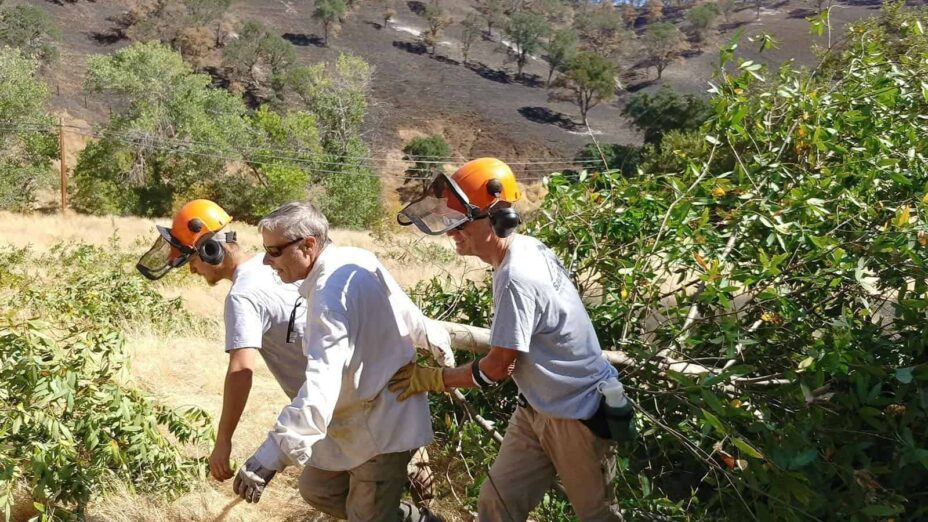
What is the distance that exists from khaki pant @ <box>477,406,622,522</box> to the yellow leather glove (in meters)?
0.38

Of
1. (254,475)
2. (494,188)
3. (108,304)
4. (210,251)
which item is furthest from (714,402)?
(108,304)

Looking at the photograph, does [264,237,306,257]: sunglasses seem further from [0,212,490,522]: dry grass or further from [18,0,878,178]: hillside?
[18,0,878,178]: hillside

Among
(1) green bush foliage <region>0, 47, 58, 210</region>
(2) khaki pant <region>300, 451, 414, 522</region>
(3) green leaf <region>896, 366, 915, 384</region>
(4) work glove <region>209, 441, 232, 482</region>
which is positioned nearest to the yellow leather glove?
(2) khaki pant <region>300, 451, 414, 522</region>

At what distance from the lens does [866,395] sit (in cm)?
226

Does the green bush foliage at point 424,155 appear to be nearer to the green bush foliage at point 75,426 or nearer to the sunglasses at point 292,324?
the green bush foliage at point 75,426

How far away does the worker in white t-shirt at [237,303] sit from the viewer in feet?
8.42

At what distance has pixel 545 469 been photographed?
105 inches

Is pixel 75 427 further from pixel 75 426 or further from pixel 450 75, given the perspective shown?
pixel 450 75

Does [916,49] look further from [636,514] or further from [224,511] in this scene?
[224,511]

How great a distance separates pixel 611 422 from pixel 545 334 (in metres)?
0.34

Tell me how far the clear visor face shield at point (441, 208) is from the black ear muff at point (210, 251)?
2.65 feet

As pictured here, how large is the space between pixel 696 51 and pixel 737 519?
90.9m

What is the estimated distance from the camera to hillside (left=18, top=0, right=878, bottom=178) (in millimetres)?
61406

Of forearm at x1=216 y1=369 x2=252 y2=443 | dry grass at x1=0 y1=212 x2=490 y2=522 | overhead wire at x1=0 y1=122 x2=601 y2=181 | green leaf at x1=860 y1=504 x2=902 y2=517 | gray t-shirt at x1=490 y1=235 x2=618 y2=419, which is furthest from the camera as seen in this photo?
overhead wire at x1=0 y1=122 x2=601 y2=181
